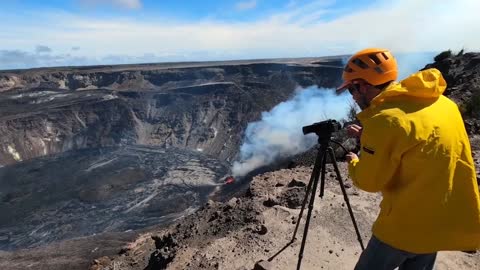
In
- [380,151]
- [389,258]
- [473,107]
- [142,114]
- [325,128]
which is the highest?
[380,151]

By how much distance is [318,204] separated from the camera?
25.0 feet

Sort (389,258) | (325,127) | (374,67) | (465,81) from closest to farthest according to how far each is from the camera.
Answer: (389,258) → (374,67) → (325,127) → (465,81)

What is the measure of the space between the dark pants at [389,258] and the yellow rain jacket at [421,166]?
113 mm

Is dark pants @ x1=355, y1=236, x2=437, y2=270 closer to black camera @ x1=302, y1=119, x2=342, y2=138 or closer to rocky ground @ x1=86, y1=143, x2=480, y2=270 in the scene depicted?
black camera @ x1=302, y1=119, x2=342, y2=138

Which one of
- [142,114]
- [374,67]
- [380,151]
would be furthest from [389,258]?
[142,114]

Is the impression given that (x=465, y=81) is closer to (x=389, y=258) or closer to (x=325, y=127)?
(x=325, y=127)

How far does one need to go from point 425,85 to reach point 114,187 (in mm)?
50111

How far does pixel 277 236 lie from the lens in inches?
259

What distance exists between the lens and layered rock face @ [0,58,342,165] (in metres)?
68.5

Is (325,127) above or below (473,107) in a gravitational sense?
above

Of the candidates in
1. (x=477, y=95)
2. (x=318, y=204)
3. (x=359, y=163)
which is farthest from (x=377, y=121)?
(x=477, y=95)

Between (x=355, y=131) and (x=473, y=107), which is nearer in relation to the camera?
(x=355, y=131)

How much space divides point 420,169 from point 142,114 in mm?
78618

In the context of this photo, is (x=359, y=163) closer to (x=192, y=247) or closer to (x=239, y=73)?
(x=192, y=247)
